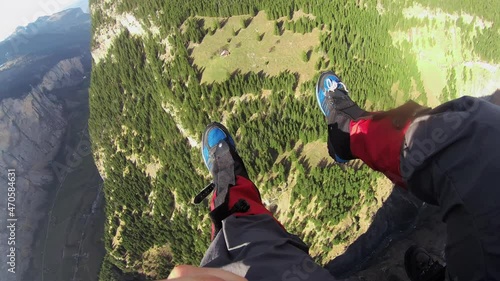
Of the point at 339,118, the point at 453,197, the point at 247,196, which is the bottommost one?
the point at 247,196

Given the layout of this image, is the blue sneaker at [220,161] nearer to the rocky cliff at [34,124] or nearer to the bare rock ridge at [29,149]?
the rocky cliff at [34,124]

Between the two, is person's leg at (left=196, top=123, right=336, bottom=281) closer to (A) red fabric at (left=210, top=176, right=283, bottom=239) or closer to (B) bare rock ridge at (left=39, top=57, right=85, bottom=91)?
(A) red fabric at (left=210, top=176, right=283, bottom=239)

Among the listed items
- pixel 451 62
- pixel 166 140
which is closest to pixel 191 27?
pixel 166 140

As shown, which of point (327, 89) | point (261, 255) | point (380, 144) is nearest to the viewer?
point (261, 255)

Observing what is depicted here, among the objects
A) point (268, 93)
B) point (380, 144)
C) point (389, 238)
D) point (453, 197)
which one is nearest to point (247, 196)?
point (380, 144)

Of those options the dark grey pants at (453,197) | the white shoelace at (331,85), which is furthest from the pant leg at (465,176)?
the white shoelace at (331,85)

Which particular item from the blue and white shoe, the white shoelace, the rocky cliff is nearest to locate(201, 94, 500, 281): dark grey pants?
the blue and white shoe

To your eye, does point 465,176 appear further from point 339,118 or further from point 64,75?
point 64,75
